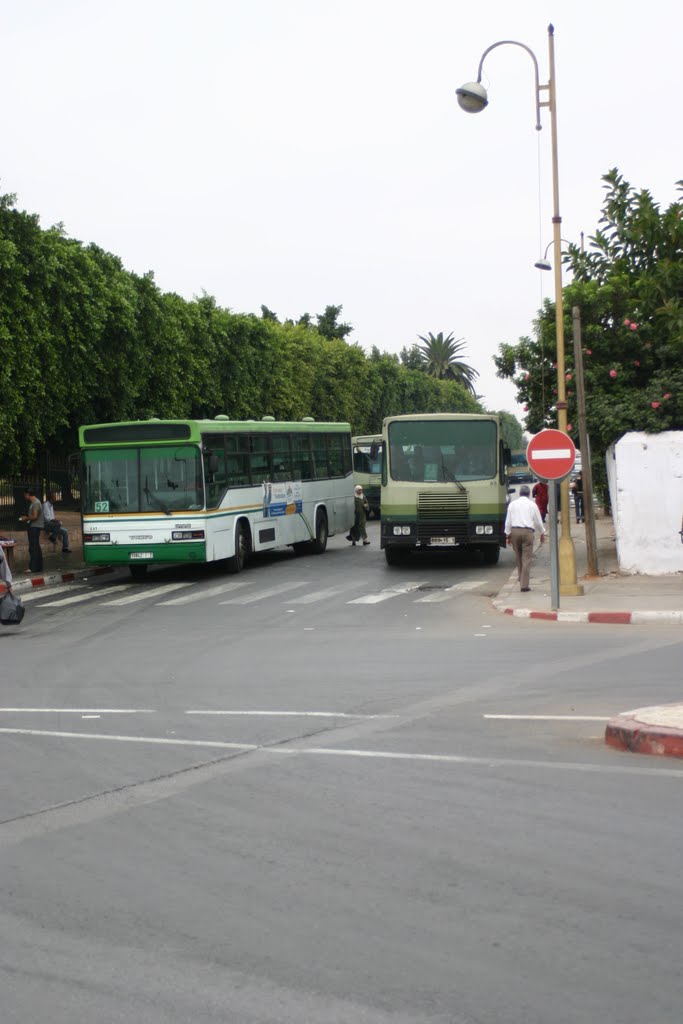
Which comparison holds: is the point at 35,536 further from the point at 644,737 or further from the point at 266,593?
the point at 644,737

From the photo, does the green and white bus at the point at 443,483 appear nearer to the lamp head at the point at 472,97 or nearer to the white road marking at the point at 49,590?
the white road marking at the point at 49,590

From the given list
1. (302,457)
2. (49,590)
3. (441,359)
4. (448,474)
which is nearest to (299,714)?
(49,590)

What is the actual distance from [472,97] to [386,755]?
1419 cm

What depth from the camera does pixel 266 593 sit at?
2256 centimetres

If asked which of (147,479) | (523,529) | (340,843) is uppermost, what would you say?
(147,479)

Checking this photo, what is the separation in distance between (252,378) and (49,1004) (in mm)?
48399

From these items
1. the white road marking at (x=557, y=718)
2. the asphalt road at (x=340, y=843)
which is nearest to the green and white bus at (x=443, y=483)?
the asphalt road at (x=340, y=843)

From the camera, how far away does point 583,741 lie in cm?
889

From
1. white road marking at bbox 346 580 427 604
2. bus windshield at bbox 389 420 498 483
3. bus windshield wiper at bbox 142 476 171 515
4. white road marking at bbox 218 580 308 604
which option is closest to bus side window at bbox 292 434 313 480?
bus windshield at bbox 389 420 498 483

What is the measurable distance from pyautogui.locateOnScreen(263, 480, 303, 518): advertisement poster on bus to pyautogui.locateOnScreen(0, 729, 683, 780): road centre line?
61.2 feet

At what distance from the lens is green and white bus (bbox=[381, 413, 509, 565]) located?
2642cm

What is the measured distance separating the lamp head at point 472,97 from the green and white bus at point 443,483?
7.48m

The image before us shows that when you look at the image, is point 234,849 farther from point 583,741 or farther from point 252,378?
point 252,378

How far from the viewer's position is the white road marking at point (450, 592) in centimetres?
2084
